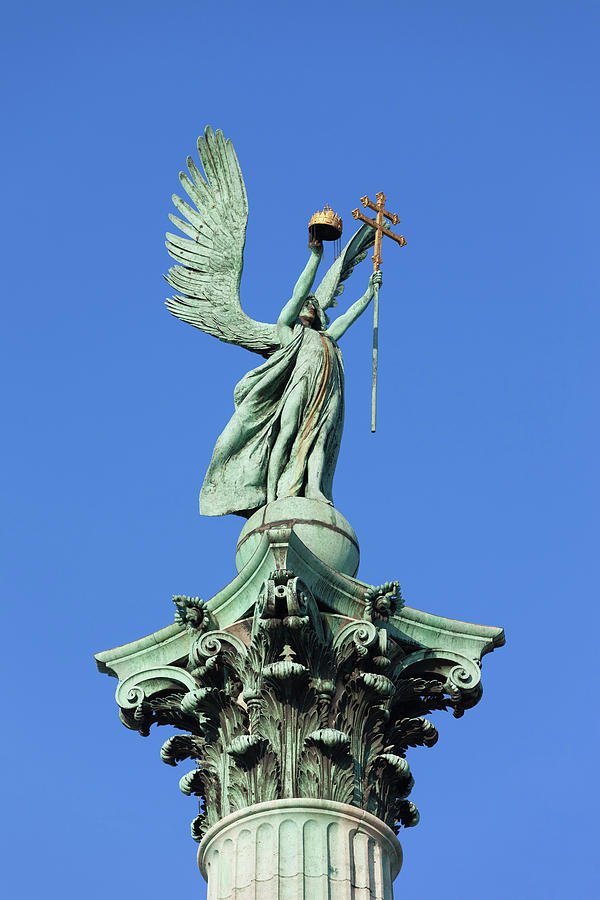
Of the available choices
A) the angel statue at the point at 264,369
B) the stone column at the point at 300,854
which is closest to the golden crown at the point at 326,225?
the angel statue at the point at 264,369

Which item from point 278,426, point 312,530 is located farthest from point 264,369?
point 312,530

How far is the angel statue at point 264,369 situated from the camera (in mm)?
24812

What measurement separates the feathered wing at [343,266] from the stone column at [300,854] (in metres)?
10.5

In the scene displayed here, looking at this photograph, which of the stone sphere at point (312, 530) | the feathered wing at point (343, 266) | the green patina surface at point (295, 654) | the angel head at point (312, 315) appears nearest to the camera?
the green patina surface at point (295, 654)

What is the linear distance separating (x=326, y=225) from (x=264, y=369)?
2.52m

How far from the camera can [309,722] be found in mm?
21078

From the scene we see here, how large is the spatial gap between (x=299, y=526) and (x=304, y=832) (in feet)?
15.7

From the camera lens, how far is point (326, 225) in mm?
24953

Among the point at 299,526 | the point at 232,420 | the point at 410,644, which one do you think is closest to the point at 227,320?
the point at 232,420

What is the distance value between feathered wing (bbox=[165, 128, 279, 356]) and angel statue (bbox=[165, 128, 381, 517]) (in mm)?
17

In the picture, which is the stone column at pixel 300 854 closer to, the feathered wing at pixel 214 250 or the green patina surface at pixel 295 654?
the green patina surface at pixel 295 654

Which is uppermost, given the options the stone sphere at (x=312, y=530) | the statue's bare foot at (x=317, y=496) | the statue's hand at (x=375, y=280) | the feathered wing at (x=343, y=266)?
the feathered wing at (x=343, y=266)

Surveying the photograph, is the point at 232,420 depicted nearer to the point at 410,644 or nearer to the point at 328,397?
the point at 328,397

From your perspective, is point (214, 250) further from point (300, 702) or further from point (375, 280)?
point (300, 702)
